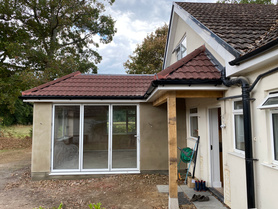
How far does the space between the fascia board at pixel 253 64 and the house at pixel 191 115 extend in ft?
0.06

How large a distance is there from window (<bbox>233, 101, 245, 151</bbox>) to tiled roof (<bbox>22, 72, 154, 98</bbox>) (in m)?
3.89

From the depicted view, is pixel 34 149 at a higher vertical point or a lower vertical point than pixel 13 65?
lower

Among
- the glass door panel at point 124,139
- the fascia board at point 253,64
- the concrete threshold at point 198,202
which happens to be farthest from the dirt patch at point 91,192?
the fascia board at point 253,64

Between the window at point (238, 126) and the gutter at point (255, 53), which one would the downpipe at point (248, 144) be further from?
the window at point (238, 126)

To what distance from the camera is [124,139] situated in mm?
7621

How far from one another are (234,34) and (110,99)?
15.5 ft

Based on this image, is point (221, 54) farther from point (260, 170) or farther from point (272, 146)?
point (260, 170)

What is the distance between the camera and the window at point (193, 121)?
692cm

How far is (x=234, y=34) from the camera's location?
15.6 ft

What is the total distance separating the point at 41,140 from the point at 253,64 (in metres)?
7.36

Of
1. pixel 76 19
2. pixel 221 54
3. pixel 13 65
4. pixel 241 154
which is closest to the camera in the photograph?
pixel 241 154

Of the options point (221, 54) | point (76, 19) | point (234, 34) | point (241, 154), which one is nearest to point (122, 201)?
point (241, 154)

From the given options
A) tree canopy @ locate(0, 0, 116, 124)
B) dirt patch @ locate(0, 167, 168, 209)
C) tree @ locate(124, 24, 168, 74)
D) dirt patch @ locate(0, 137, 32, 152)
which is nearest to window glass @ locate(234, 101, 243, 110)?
dirt patch @ locate(0, 167, 168, 209)

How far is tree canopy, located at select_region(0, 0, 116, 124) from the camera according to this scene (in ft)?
48.3
